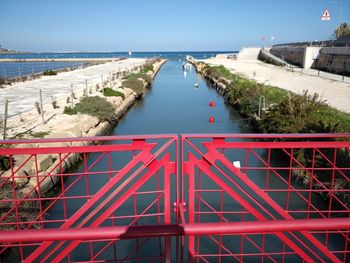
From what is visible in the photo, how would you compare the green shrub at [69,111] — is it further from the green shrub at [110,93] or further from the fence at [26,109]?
the green shrub at [110,93]

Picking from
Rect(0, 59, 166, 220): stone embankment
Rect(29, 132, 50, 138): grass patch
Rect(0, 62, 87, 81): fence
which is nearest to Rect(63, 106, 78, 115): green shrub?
Rect(0, 59, 166, 220): stone embankment

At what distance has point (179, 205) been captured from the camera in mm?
3041

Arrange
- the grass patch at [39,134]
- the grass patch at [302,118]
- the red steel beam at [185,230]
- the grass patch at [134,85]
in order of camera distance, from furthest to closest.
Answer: the grass patch at [134,85] < the grass patch at [39,134] < the grass patch at [302,118] < the red steel beam at [185,230]

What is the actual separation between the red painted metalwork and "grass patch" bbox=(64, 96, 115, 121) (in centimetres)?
259

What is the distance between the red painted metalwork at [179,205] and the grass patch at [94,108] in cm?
259

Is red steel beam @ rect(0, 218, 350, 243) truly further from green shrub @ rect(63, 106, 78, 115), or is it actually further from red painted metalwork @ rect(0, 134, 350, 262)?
green shrub @ rect(63, 106, 78, 115)

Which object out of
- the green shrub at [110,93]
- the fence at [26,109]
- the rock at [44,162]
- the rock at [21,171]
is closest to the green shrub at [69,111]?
the fence at [26,109]

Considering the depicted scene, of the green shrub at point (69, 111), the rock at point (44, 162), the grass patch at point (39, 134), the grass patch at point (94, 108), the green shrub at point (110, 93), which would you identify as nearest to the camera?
the rock at point (44, 162)

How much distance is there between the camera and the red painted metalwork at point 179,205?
1.52m

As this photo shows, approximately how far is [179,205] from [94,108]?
11.5m

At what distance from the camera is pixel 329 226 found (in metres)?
1.47

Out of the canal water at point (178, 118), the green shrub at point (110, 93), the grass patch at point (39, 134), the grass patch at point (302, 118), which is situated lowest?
the canal water at point (178, 118)

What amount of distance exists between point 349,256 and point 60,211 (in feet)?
18.3

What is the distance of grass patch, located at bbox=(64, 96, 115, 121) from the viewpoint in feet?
43.0
